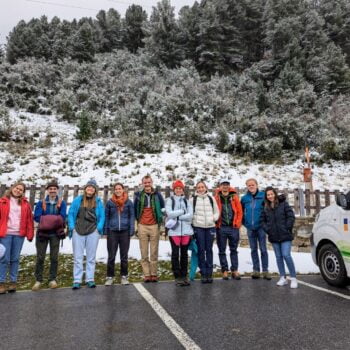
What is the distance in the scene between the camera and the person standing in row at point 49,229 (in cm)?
579

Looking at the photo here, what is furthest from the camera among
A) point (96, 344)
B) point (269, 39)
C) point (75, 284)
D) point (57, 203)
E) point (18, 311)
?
point (269, 39)

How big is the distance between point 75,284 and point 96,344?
2634 millimetres

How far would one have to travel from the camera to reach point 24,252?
8.60m

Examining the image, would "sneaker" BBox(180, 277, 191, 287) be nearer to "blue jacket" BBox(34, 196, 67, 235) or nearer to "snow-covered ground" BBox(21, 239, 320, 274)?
"snow-covered ground" BBox(21, 239, 320, 274)

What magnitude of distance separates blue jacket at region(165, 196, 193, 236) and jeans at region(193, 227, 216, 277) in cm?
21

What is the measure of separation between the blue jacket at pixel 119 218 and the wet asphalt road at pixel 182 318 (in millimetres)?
1064

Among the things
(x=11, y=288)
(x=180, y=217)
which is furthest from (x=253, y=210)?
(x=11, y=288)

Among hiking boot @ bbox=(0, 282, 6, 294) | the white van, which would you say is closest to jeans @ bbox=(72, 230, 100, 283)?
hiking boot @ bbox=(0, 282, 6, 294)

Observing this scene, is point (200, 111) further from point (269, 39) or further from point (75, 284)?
point (75, 284)

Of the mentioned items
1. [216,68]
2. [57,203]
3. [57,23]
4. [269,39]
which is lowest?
[57,203]

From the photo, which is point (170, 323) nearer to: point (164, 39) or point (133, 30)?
point (164, 39)

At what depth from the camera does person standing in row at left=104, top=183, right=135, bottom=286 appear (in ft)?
19.5

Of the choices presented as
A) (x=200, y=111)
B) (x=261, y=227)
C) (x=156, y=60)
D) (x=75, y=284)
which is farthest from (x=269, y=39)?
(x=75, y=284)

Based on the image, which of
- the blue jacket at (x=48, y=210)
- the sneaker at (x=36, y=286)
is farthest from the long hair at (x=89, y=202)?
the sneaker at (x=36, y=286)
